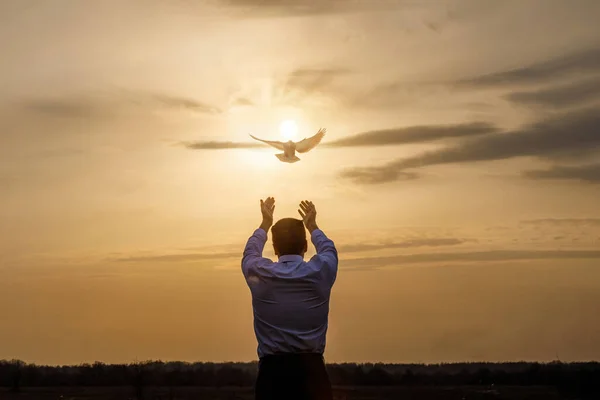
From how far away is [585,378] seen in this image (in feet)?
190

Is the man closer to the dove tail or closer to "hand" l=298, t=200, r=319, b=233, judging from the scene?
"hand" l=298, t=200, r=319, b=233

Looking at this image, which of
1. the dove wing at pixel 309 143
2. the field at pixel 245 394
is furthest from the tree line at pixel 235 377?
the dove wing at pixel 309 143

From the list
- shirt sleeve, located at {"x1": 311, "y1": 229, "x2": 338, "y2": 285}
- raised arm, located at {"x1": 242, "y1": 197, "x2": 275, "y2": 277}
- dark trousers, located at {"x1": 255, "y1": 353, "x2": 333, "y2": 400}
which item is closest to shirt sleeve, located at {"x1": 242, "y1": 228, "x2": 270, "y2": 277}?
raised arm, located at {"x1": 242, "y1": 197, "x2": 275, "y2": 277}

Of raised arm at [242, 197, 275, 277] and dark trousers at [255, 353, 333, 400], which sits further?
raised arm at [242, 197, 275, 277]

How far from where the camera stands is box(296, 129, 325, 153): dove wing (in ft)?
33.5

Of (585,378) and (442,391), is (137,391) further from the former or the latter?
(585,378)

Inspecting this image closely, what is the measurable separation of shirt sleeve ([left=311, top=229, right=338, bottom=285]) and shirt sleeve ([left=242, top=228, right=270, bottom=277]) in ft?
1.01

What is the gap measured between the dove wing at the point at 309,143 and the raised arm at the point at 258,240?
3322 millimetres

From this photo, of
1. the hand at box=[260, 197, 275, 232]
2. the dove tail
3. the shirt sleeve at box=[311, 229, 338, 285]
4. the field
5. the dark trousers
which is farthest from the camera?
the field

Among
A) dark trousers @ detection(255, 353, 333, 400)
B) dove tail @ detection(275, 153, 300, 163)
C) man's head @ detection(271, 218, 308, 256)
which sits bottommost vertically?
dark trousers @ detection(255, 353, 333, 400)

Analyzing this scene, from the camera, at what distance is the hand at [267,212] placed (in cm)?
671

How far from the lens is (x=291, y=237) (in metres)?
6.35

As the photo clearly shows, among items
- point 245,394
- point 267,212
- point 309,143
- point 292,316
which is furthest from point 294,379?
point 245,394

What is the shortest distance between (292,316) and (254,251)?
0.49m
